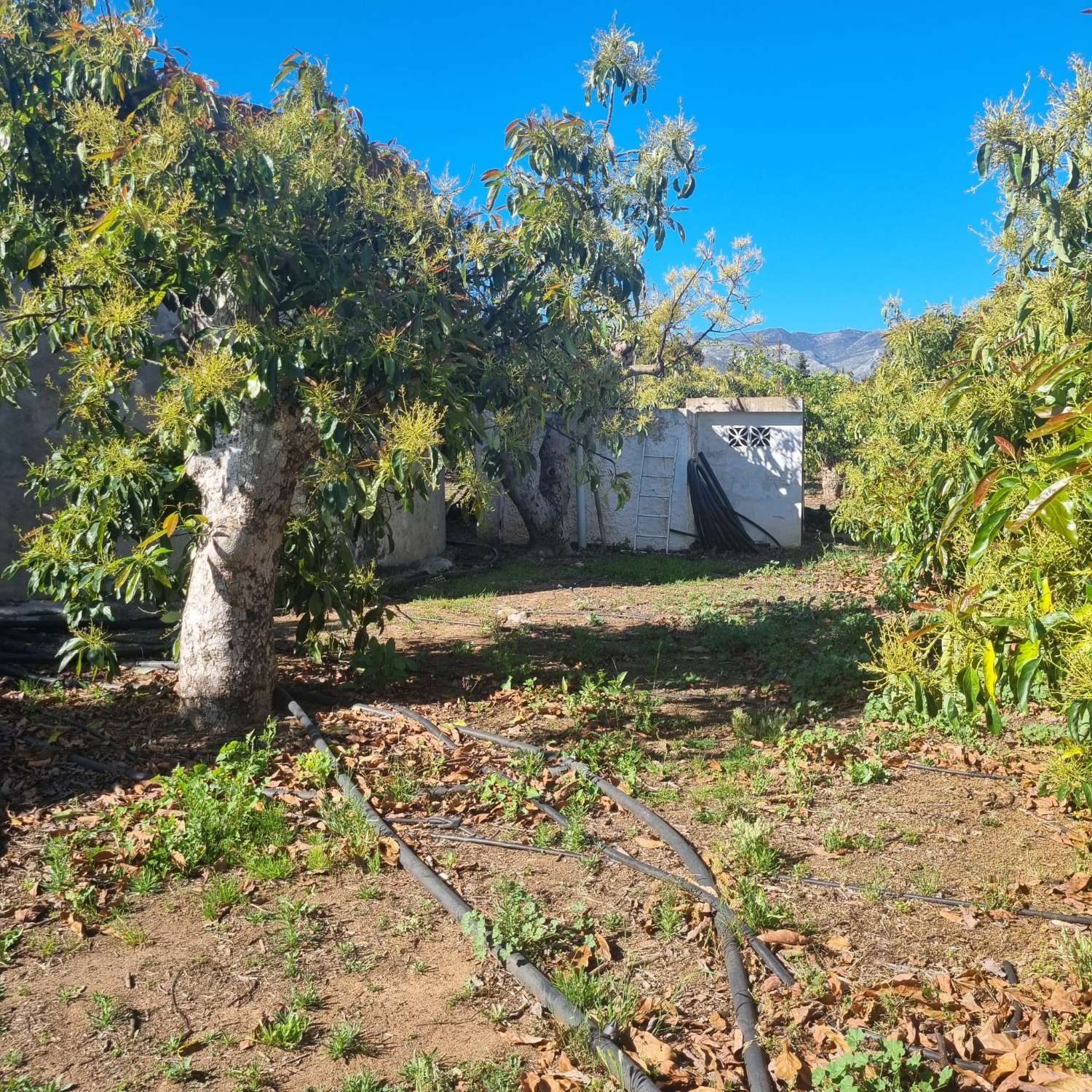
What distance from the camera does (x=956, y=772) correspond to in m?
4.78

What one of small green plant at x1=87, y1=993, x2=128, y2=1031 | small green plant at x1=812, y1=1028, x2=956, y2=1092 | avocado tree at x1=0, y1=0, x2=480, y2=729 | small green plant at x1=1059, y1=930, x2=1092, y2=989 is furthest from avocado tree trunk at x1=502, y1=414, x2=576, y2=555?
small green plant at x1=812, y1=1028, x2=956, y2=1092

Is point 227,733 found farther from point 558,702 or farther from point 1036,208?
point 1036,208

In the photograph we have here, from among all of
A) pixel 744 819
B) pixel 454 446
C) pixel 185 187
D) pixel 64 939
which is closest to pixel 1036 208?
pixel 454 446

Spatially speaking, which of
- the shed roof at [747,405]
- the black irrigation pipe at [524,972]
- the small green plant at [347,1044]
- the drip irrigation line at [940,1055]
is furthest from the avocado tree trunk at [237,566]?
the shed roof at [747,405]

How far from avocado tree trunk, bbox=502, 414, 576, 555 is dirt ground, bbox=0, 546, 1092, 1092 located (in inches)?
271

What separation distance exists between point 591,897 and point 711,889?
0.45 metres

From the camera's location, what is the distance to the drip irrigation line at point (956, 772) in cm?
469

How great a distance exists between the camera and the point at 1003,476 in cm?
254

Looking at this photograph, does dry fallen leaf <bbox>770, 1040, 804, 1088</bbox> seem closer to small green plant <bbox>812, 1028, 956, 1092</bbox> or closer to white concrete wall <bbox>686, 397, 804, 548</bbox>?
small green plant <bbox>812, 1028, 956, 1092</bbox>

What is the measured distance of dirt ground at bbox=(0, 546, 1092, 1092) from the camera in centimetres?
272

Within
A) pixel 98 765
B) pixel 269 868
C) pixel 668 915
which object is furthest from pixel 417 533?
pixel 668 915

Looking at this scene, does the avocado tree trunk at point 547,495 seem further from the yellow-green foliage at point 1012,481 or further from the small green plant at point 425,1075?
the small green plant at point 425,1075

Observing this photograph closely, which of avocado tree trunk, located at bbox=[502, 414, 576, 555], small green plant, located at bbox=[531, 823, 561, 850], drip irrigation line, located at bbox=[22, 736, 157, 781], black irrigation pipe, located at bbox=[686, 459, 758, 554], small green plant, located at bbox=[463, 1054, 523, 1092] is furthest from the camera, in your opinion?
black irrigation pipe, located at bbox=[686, 459, 758, 554]

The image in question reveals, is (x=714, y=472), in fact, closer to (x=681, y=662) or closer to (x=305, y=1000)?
(x=681, y=662)
